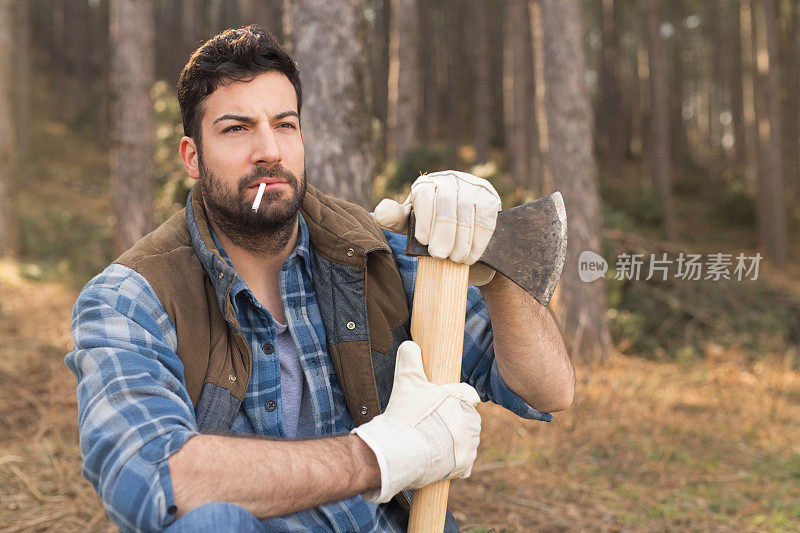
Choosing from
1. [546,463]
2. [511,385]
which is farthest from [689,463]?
[511,385]

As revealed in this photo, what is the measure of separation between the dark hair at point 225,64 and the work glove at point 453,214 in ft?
2.31

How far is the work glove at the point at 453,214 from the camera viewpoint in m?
2.06

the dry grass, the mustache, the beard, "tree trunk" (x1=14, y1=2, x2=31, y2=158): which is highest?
"tree trunk" (x1=14, y1=2, x2=31, y2=158)

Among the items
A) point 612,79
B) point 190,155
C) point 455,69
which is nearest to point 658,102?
point 612,79

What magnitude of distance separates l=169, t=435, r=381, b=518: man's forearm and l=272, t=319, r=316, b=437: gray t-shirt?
0.37 m

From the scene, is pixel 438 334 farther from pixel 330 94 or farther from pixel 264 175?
pixel 330 94

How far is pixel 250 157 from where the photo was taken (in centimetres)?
233

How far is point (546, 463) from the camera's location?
4648 mm

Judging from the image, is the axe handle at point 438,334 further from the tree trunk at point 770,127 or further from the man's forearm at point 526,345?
the tree trunk at point 770,127

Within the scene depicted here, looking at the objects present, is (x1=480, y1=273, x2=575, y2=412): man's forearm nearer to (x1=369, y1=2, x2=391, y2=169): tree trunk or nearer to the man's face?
the man's face

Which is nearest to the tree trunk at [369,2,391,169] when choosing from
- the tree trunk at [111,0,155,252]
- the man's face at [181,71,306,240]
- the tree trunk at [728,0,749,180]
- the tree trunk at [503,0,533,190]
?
the tree trunk at [503,0,533,190]

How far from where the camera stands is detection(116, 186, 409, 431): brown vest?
6.84 feet

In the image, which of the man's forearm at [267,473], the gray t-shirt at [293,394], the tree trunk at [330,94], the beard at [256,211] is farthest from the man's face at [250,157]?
the tree trunk at [330,94]

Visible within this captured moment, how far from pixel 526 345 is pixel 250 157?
44.2 inches
